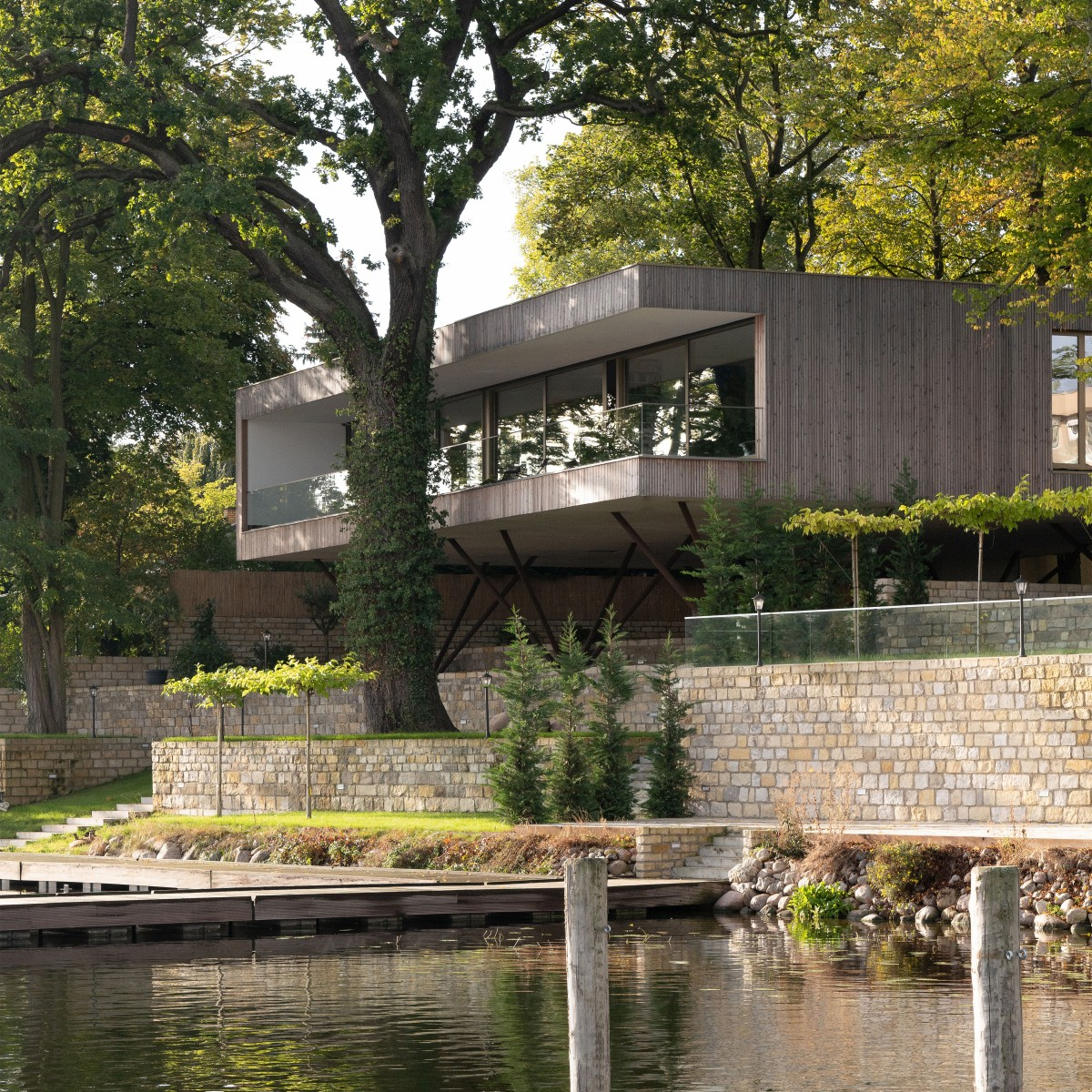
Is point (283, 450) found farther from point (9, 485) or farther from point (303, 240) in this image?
point (303, 240)

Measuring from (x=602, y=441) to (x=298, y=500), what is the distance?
30.4ft

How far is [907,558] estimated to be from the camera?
85.5 ft

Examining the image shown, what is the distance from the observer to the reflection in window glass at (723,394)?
26.5 metres

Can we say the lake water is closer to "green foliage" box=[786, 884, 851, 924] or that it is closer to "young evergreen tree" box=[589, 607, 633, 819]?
"green foliage" box=[786, 884, 851, 924]

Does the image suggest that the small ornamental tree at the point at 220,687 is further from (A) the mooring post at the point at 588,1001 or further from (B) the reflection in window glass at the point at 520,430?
(A) the mooring post at the point at 588,1001

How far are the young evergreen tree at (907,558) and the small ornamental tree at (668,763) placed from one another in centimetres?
421

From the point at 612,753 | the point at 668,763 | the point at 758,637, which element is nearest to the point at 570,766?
the point at 612,753

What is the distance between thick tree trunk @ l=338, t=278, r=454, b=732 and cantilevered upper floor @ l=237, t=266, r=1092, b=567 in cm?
107

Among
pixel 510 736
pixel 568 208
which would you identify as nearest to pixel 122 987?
pixel 510 736

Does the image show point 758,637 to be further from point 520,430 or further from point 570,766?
point 520,430

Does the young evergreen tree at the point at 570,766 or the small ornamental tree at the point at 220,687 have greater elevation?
the small ornamental tree at the point at 220,687

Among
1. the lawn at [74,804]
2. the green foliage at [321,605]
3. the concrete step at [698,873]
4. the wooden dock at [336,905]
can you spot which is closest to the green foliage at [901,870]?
the wooden dock at [336,905]

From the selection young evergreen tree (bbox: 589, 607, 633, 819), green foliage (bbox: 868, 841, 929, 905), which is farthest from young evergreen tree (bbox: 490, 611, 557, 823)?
green foliage (bbox: 868, 841, 929, 905)

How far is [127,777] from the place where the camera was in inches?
1403
